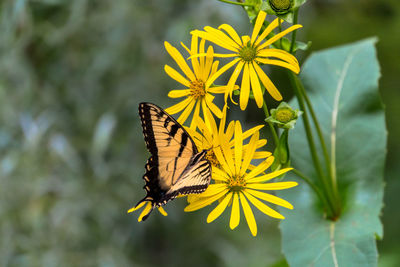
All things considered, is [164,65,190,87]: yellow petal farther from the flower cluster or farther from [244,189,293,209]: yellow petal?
[244,189,293,209]: yellow petal

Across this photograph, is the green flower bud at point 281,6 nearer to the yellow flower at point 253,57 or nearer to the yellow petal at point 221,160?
the yellow flower at point 253,57

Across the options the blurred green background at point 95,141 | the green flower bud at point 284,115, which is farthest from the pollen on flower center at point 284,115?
the blurred green background at point 95,141

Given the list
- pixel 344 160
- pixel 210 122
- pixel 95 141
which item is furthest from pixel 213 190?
pixel 95 141

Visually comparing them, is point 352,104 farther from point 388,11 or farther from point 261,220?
point 388,11

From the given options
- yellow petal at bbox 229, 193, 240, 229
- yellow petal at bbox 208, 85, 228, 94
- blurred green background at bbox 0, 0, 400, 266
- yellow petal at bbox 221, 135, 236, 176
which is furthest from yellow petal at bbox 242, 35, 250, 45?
blurred green background at bbox 0, 0, 400, 266

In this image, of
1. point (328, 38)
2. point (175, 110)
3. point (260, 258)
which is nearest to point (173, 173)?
point (175, 110)

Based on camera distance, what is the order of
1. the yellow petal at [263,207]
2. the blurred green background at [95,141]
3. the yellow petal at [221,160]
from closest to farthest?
the yellow petal at [263,207]
the yellow petal at [221,160]
the blurred green background at [95,141]
